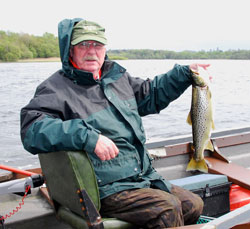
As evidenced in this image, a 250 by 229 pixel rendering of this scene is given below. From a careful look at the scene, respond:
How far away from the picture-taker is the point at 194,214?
2.93 metres

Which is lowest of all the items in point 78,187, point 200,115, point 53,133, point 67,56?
point 78,187

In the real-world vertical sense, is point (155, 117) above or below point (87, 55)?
below

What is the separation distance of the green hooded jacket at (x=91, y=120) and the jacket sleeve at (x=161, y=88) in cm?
16

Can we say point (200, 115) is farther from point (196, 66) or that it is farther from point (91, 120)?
point (91, 120)

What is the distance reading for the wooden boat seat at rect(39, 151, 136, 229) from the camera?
2371mm

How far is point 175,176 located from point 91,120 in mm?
2209

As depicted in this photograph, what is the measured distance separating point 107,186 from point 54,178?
0.39 meters

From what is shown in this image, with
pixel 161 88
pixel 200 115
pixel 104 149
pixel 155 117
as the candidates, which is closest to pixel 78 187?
pixel 104 149

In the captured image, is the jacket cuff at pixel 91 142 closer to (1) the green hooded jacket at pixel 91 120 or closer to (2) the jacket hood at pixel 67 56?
(1) the green hooded jacket at pixel 91 120

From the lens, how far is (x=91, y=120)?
105 inches

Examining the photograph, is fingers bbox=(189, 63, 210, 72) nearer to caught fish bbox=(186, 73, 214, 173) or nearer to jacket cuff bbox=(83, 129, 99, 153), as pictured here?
caught fish bbox=(186, 73, 214, 173)

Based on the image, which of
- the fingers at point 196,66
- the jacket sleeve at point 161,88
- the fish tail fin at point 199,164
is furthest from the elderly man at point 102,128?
the fish tail fin at point 199,164

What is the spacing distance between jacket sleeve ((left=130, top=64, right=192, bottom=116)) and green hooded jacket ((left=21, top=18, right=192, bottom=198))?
162 millimetres

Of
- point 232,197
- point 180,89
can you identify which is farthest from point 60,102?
point 232,197
